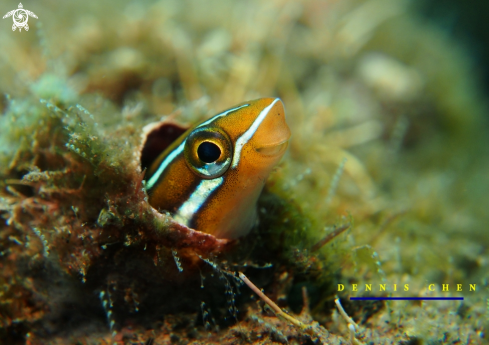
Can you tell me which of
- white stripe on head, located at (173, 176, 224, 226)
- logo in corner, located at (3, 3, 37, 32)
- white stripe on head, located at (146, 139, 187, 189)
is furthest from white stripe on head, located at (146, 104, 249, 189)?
logo in corner, located at (3, 3, 37, 32)

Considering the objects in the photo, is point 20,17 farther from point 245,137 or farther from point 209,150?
point 245,137

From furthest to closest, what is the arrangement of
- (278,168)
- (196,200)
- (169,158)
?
(278,168)
(169,158)
(196,200)

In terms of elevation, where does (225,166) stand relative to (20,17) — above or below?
below

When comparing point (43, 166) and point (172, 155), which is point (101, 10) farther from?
point (172, 155)

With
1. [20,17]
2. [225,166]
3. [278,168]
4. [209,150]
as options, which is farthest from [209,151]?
[20,17]

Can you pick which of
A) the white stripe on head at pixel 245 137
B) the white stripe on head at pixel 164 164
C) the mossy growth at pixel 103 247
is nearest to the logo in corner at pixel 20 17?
the mossy growth at pixel 103 247

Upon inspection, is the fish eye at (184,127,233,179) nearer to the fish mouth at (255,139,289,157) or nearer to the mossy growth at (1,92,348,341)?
the fish mouth at (255,139,289,157)
